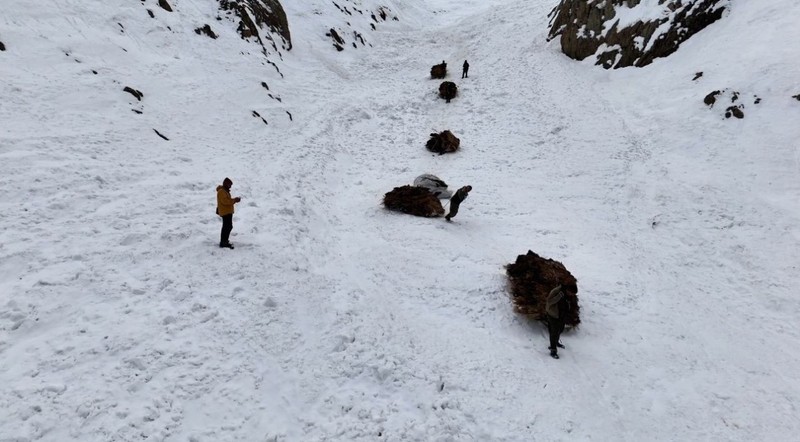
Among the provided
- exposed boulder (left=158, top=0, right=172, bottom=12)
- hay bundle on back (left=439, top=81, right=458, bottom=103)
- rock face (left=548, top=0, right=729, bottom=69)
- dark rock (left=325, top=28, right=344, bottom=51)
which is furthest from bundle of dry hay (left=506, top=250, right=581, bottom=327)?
dark rock (left=325, top=28, right=344, bottom=51)

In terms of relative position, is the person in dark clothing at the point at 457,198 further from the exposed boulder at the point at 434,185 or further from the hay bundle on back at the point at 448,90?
the hay bundle on back at the point at 448,90

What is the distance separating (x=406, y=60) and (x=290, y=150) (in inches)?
760

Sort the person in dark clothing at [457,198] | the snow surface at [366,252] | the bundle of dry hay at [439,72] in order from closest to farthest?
the snow surface at [366,252] → the person in dark clothing at [457,198] → the bundle of dry hay at [439,72]

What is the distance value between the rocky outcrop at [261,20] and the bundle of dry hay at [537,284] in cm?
1969

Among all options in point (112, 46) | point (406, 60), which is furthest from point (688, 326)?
point (406, 60)

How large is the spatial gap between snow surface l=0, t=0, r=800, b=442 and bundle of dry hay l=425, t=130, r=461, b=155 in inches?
29.5

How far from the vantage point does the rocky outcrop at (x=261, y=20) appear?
2358 cm

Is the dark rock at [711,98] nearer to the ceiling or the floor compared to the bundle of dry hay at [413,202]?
nearer to the ceiling

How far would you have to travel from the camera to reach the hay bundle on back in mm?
25125

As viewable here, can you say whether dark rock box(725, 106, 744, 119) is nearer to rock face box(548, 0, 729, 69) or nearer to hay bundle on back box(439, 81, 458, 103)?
rock face box(548, 0, 729, 69)

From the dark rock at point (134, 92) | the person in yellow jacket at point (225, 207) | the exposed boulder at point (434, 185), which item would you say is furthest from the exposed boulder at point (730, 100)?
the dark rock at point (134, 92)

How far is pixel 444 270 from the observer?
1112 centimetres

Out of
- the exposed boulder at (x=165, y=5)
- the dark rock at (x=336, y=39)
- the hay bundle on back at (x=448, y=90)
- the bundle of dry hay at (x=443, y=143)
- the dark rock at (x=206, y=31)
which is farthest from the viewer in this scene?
the dark rock at (x=336, y=39)

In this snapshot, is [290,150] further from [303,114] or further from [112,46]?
[112,46]
